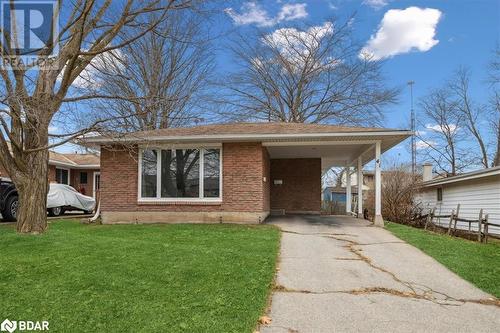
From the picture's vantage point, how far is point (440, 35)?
20.7 m

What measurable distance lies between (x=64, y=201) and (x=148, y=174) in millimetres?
7319

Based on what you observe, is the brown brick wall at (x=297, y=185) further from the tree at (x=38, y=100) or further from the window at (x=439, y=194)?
the tree at (x=38, y=100)

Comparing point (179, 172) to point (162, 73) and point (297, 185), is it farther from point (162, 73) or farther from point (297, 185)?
point (162, 73)

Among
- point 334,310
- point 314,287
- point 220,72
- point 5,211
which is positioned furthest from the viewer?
point 220,72

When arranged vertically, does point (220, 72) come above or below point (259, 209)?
above

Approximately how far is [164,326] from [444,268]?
5133mm

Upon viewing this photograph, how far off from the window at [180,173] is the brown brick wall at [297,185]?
559 centimetres

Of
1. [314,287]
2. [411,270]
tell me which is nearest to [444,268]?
[411,270]

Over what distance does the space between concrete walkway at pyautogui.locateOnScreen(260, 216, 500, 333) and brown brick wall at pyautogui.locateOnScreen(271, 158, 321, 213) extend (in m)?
9.22

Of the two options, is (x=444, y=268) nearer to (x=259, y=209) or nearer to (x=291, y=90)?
(x=259, y=209)

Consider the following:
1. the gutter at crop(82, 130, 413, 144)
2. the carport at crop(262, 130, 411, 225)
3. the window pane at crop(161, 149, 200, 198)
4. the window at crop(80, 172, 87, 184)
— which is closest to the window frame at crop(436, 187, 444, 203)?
the carport at crop(262, 130, 411, 225)

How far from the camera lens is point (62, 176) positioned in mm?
25984

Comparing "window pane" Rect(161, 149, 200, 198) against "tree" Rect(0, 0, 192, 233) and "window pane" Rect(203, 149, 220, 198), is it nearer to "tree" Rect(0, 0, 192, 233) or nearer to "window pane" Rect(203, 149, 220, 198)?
"window pane" Rect(203, 149, 220, 198)

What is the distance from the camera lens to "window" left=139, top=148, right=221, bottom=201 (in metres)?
13.1
